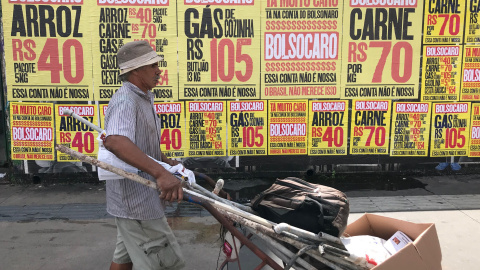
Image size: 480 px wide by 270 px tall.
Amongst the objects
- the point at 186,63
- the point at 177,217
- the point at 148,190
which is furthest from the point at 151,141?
the point at 186,63

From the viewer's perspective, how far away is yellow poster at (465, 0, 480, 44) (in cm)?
641

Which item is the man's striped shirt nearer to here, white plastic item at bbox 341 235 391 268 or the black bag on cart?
the black bag on cart

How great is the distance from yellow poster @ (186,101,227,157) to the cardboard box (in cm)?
341

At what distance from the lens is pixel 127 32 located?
6.20m

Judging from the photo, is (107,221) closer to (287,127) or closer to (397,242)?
(287,127)

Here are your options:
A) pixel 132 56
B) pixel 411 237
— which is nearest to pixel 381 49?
pixel 411 237

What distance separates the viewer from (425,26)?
21.1 feet

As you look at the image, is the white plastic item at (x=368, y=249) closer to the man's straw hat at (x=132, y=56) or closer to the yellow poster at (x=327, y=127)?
the man's straw hat at (x=132, y=56)

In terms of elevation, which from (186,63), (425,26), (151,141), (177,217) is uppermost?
(425,26)

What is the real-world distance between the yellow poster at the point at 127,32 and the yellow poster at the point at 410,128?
3.49 meters

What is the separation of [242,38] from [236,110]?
42.6 inches

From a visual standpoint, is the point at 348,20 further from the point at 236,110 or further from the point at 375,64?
the point at 236,110

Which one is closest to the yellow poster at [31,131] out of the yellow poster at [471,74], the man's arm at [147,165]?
the man's arm at [147,165]

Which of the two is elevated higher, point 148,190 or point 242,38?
point 242,38
